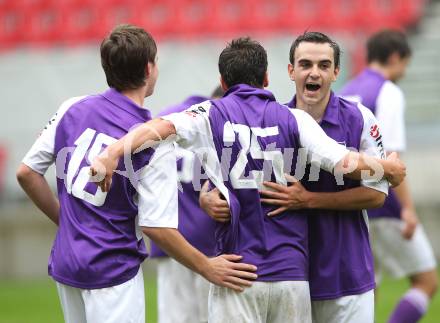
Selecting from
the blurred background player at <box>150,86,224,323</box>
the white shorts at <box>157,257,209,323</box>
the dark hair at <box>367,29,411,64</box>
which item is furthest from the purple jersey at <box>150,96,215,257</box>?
the dark hair at <box>367,29,411,64</box>

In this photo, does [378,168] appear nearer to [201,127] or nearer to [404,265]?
[201,127]

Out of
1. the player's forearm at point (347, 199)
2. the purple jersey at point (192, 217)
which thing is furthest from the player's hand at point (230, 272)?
the purple jersey at point (192, 217)

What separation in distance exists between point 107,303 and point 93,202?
443 mm

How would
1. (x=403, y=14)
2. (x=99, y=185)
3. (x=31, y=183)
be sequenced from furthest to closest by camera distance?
1. (x=403, y=14)
2. (x=31, y=183)
3. (x=99, y=185)

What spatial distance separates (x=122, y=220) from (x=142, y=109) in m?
0.51

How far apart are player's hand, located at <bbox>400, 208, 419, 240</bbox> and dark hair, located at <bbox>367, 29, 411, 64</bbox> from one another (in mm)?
1124

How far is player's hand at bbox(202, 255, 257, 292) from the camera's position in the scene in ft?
13.6

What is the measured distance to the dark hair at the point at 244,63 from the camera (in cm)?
434

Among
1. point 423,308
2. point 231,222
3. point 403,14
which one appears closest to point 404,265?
point 423,308

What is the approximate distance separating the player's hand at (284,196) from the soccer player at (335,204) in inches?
3.7

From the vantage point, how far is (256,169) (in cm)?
425

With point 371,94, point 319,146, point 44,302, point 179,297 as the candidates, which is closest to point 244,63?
point 319,146

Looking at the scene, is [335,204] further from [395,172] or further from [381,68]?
[381,68]

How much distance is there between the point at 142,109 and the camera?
4.32 m
